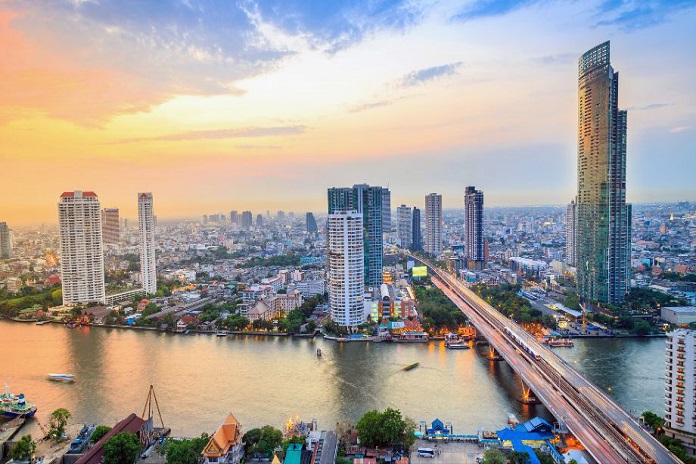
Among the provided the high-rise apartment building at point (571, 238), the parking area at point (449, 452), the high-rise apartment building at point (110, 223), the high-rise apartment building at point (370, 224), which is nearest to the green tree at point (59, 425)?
the parking area at point (449, 452)

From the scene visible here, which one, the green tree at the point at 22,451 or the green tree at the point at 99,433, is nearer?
the green tree at the point at 22,451

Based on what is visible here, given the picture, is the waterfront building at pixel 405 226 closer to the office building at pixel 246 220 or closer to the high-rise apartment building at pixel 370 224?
the high-rise apartment building at pixel 370 224

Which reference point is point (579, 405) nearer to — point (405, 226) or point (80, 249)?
point (80, 249)

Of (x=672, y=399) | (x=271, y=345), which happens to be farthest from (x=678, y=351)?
(x=271, y=345)

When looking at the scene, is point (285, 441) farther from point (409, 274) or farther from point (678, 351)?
point (409, 274)

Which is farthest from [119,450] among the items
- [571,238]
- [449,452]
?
[571,238]

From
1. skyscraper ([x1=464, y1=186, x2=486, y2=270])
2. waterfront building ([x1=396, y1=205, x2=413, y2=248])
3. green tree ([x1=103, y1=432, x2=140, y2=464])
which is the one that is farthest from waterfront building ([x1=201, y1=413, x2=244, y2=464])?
waterfront building ([x1=396, y1=205, x2=413, y2=248])

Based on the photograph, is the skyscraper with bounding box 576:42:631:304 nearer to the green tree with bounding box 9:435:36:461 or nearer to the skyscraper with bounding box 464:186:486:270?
the skyscraper with bounding box 464:186:486:270
